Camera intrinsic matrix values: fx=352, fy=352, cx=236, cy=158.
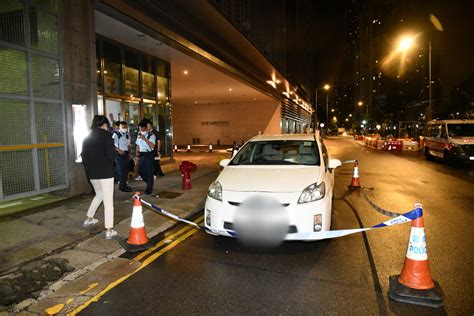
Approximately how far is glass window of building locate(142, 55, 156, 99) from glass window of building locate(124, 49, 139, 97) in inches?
18.2

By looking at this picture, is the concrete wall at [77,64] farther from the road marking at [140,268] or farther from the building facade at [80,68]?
the road marking at [140,268]

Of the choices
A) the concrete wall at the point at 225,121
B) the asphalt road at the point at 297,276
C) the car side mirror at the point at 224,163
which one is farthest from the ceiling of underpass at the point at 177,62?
the concrete wall at the point at 225,121

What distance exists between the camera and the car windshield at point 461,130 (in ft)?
53.1

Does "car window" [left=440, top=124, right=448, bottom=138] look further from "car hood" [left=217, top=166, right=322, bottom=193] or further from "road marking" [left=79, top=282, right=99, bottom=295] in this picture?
"road marking" [left=79, top=282, right=99, bottom=295]

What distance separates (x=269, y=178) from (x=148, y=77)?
389 inches

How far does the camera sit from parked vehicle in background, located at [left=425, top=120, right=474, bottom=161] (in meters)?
15.2

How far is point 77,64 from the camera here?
8.54 m

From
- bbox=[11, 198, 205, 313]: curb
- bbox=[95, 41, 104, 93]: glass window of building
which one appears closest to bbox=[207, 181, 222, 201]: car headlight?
bbox=[11, 198, 205, 313]: curb

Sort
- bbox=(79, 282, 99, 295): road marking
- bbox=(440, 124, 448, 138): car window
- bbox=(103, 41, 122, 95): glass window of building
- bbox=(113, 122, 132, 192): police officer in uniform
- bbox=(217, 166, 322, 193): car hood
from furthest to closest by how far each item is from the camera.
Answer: bbox=(440, 124, 448, 138): car window < bbox=(103, 41, 122, 95): glass window of building < bbox=(113, 122, 132, 192): police officer in uniform < bbox=(217, 166, 322, 193): car hood < bbox=(79, 282, 99, 295): road marking

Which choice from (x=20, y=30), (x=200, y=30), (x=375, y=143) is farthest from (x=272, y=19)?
(x=20, y=30)

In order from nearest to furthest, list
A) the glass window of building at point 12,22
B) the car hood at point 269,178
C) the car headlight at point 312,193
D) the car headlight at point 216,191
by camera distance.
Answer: the car headlight at point 312,193 < the car hood at point 269,178 < the car headlight at point 216,191 < the glass window of building at point 12,22

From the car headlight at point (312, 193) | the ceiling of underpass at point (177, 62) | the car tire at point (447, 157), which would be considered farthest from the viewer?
the car tire at point (447, 157)

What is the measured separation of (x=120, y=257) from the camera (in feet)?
15.9

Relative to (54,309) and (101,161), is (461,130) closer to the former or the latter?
(101,161)
